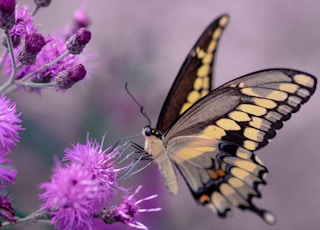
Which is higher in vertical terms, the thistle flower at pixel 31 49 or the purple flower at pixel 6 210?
the thistle flower at pixel 31 49

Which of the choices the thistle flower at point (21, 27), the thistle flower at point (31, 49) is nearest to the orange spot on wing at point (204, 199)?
the thistle flower at point (31, 49)

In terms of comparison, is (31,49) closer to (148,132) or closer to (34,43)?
(34,43)

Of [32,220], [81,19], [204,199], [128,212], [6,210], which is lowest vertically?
[204,199]

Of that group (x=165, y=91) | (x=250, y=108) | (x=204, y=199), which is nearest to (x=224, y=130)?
(x=250, y=108)

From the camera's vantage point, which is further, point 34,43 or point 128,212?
point 34,43

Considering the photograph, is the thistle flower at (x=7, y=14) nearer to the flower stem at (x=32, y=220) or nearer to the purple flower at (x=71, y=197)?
the purple flower at (x=71, y=197)

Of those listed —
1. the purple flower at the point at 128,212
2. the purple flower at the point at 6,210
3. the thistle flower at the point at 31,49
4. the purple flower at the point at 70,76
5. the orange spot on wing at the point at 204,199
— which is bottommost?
the orange spot on wing at the point at 204,199
